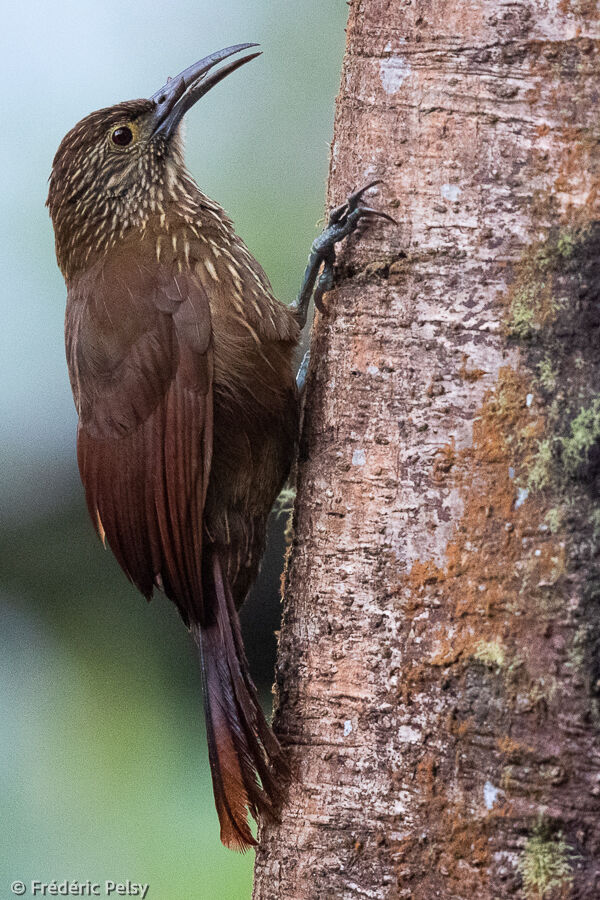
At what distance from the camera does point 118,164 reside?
274 centimetres

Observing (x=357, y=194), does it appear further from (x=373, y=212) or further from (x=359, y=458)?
(x=359, y=458)

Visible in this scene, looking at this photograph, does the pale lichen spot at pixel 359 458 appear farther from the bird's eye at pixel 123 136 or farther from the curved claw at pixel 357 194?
the bird's eye at pixel 123 136

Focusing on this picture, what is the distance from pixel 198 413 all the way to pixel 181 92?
1060mm

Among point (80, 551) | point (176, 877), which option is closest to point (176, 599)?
point (176, 877)

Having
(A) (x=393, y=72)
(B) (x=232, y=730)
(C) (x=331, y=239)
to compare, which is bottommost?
(B) (x=232, y=730)

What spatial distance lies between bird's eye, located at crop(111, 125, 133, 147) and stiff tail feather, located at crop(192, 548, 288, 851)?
125 centimetres

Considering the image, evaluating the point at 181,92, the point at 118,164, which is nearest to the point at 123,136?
the point at 118,164

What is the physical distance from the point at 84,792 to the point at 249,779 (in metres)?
1.94

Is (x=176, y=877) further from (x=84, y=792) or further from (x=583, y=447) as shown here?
(x=583, y=447)

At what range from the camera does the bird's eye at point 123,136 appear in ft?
9.02

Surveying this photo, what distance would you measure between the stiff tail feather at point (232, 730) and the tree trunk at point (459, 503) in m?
0.04

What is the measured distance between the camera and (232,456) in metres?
Result: 2.39

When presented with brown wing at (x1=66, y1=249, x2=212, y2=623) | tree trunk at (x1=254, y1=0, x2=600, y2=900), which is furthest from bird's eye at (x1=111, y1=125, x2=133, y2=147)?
tree trunk at (x1=254, y1=0, x2=600, y2=900)

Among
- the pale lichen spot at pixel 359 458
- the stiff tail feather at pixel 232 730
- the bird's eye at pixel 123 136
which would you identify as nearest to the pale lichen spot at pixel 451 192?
the pale lichen spot at pixel 359 458
